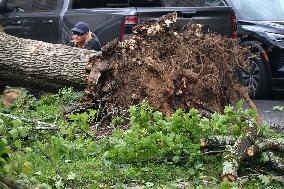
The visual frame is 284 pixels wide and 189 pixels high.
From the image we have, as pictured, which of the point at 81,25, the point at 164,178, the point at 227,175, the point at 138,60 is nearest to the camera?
the point at 227,175

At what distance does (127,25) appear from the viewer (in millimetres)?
10570

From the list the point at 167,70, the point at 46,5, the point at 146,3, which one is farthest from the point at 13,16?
the point at 167,70

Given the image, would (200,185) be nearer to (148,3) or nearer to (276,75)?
(148,3)

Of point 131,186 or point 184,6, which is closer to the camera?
point 131,186

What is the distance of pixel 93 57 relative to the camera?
8.42 meters

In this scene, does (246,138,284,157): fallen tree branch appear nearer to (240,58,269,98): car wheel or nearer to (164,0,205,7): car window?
(164,0,205,7): car window

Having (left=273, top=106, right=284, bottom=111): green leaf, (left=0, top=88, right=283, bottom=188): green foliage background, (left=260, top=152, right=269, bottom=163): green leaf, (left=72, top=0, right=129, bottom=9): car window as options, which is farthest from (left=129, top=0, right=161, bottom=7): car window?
(left=260, top=152, right=269, bottom=163): green leaf

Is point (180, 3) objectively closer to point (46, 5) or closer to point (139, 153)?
point (46, 5)

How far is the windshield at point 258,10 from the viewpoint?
1359 cm

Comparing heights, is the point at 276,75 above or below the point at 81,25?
below

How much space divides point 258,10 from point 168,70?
20.4 ft

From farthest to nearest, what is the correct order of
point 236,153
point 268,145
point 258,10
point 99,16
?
point 258,10 < point 99,16 < point 268,145 < point 236,153

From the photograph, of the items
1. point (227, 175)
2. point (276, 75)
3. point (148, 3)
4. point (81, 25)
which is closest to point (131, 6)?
point (148, 3)

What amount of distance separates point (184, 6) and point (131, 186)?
6.21 m
